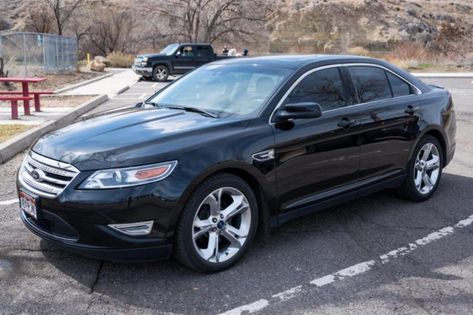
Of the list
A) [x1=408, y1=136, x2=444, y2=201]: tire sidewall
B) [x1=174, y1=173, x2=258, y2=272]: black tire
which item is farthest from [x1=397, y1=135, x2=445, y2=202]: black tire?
[x1=174, y1=173, x2=258, y2=272]: black tire

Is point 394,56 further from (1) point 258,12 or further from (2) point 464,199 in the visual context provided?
(2) point 464,199

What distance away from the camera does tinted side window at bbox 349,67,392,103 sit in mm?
5090

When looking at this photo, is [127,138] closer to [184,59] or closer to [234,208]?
[234,208]

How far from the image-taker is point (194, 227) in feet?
12.5

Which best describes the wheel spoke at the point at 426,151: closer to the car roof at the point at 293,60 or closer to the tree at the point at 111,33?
the car roof at the point at 293,60

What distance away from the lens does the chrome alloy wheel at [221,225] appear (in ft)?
12.7

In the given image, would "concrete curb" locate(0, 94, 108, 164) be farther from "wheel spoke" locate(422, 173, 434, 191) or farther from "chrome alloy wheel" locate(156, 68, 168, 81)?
"chrome alloy wheel" locate(156, 68, 168, 81)

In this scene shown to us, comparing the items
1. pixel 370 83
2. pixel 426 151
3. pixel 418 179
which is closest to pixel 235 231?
pixel 370 83

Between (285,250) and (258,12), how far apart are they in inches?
2042

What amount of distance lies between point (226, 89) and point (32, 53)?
67.2 ft

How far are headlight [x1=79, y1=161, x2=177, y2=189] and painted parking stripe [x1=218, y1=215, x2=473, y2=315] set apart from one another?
3.36 feet

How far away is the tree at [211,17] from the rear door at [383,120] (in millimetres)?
43312

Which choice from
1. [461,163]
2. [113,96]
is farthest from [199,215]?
[113,96]

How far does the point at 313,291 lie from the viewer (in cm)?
371
